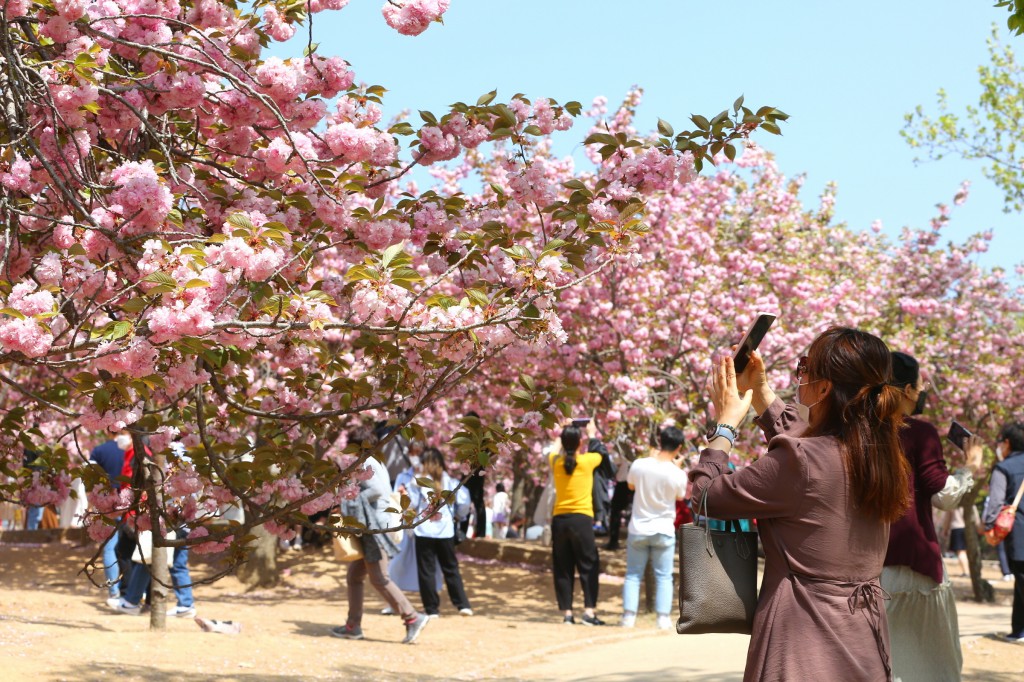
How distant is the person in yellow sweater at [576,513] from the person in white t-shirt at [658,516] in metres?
0.61

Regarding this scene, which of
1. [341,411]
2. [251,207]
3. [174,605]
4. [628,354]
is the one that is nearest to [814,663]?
[341,411]

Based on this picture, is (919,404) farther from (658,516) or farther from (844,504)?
(658,516)

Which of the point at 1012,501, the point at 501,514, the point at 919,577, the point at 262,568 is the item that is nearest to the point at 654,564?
the point at 1012,501

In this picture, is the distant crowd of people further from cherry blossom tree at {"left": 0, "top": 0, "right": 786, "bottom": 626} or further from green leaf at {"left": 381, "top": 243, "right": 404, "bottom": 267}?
green leaf at {"left": 381, "top": 243, "right": 404, "bottom": 267}

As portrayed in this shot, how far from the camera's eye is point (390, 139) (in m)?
5.02

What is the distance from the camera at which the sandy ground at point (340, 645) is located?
24.9 feet

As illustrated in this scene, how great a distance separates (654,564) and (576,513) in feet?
3.29

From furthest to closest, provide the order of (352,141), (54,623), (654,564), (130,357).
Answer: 1. (654,564)
2. (54,623)
3. (352,141)
4. (130,357)

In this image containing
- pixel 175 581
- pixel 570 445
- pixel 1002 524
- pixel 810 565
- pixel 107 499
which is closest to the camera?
pixel 810 565

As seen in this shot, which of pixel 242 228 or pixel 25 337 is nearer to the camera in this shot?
pixel 25 337

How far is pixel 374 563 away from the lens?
9.59 metres

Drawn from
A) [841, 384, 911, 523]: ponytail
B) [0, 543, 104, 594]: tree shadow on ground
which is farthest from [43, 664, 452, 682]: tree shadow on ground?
[0, 543, 104, 594]: tree shadow on ground

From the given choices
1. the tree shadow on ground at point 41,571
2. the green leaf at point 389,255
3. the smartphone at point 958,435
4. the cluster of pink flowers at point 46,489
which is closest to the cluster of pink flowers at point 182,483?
the cluster of pink flowers at point 46,489

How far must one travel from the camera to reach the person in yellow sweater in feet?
36.4
